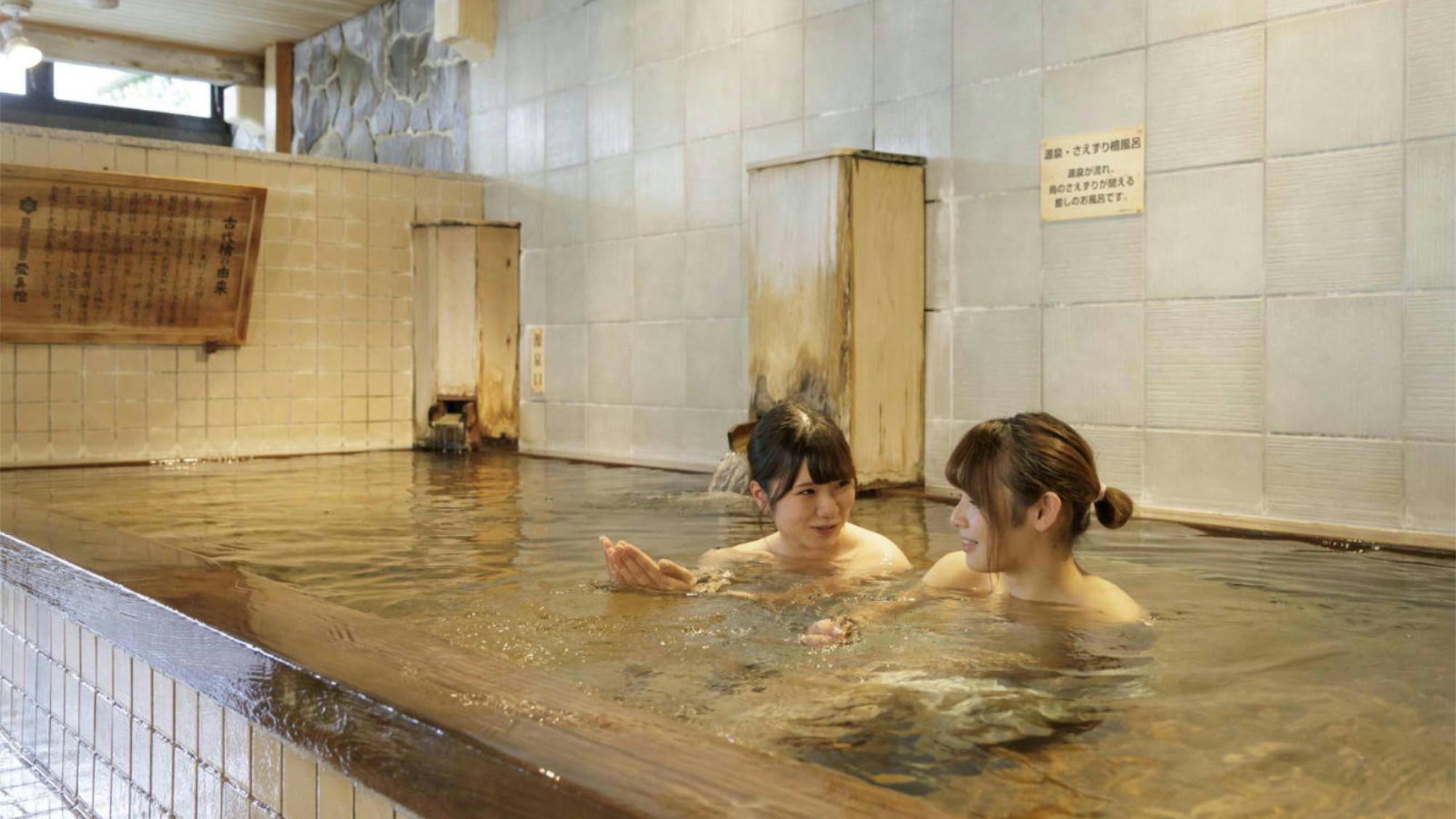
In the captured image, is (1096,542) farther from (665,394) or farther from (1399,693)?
(665,394)

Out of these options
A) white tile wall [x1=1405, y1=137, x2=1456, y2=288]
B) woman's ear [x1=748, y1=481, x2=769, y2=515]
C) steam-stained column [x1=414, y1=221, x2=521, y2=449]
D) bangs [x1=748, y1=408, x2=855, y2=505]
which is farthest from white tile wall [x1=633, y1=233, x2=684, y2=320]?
bangs [x1=748, y1=408, x2=855, y2=505]

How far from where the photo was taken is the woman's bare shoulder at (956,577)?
336cm

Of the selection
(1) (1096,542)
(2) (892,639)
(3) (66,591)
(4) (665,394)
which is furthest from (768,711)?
(4) (665,394)

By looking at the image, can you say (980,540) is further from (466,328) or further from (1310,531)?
(466,328)

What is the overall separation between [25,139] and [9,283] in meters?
0.93

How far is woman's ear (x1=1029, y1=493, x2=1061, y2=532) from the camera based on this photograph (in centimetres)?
289

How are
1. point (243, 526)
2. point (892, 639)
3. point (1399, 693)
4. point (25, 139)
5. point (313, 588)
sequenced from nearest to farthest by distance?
1. point (1399, 693)
2. point (892, 639)
3. point (313, 588)
4. point (243, 526)
5. point (25, 139)

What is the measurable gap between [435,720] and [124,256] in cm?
782

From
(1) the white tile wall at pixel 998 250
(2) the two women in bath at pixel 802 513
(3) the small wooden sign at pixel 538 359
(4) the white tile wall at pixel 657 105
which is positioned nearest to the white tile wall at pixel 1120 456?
(1) the white tile wall at pixel 998 250

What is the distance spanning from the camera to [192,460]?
29.4 ft

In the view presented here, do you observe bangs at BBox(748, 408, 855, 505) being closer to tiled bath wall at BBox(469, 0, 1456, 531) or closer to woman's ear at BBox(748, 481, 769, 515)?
woman's ear at BBox(748, 481, 769, 515)

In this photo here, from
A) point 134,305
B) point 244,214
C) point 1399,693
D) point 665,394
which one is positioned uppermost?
point 244,214

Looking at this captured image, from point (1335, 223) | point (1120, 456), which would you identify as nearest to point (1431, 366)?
point (1335, 223)

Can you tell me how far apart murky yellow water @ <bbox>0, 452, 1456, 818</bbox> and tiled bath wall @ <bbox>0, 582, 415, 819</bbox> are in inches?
26.8
